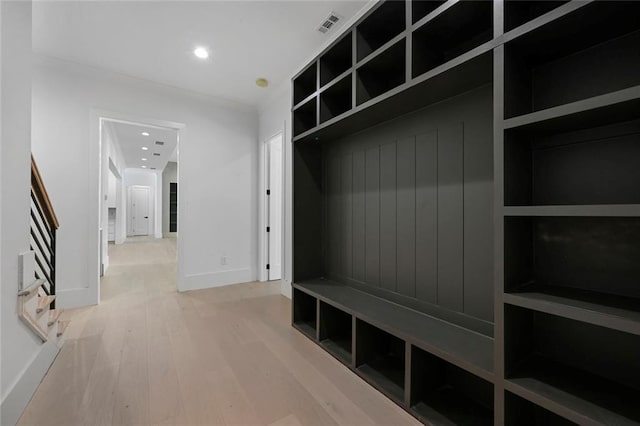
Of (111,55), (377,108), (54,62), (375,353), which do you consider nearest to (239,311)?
(375,353)

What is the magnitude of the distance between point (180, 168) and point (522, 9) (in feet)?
12.8

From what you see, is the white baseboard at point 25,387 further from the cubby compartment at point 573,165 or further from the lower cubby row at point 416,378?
the cubby compartment at point 573,165

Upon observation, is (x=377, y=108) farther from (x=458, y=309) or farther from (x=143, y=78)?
(x=143, y=78)

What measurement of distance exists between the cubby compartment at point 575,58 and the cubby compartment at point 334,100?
4.04 feet

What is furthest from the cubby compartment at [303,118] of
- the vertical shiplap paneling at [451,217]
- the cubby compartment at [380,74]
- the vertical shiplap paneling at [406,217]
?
the vertical shiplap paneling at [451,217]

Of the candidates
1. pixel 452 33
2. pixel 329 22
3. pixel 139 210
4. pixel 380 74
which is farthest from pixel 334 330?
pixel 139 210

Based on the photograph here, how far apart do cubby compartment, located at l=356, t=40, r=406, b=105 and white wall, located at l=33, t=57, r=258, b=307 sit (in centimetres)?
283

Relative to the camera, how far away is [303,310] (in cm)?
270

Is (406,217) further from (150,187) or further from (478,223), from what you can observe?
(150,187)

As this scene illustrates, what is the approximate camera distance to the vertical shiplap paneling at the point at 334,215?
8.66 feet

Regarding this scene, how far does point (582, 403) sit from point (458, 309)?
68 centimetres

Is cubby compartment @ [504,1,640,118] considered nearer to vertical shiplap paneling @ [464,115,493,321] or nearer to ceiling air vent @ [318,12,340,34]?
vertical shiplap paneling @ [464,115,493,321]

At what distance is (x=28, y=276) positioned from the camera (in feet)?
5.54

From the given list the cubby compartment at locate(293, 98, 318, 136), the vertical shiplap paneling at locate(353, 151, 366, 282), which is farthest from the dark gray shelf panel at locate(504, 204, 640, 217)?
the cubby compartment at locate(293, 98, 318, 136)
